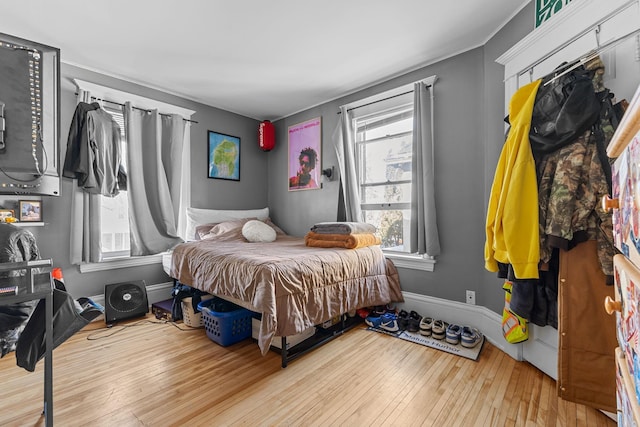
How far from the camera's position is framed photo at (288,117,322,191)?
11.8ft

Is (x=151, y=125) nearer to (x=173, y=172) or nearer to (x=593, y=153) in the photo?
(x=173, y=172)

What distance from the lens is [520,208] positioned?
4.84ft

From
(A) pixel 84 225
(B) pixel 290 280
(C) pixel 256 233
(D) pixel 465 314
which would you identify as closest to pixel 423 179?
(D) pixel 465 314

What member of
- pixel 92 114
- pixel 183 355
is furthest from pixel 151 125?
pixel 183 355

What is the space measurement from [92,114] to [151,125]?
505 millimetres

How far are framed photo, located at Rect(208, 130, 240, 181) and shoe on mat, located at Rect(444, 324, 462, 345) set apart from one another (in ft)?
9.99

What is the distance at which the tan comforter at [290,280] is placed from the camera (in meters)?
1.78

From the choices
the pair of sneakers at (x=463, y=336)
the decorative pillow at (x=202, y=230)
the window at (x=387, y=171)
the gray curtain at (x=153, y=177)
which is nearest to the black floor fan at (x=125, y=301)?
the gray curtain at (x=153, y=177)

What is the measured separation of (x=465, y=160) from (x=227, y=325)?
93.2 inches

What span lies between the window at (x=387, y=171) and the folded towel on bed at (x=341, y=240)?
0.35m

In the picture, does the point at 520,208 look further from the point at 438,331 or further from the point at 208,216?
the point at 208,216

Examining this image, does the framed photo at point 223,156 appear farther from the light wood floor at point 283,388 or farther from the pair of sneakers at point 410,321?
the pair of sneakers at point 410,321

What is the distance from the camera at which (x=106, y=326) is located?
257 centimetres

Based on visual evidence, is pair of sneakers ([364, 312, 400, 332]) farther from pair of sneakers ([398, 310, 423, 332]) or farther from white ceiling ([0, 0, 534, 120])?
white ceiling ([0, 0, 534, 120])
